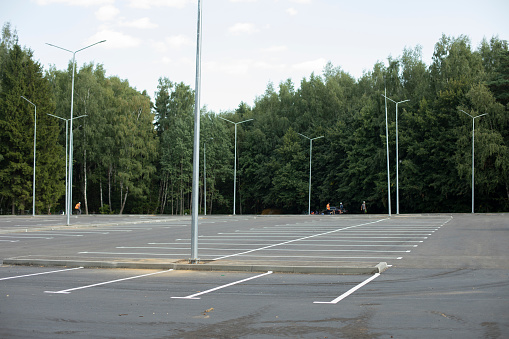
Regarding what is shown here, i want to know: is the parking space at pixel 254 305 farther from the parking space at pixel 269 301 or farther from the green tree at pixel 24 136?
the green tree at pixel 24 136

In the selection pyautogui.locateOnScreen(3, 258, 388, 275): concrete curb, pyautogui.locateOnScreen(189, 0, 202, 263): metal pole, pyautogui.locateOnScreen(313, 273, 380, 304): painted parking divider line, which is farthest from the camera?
pyautogui.locateOnScreen(189, 0, 202, 263): metal pole

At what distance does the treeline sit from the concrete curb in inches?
1872

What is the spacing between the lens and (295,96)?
86375mm

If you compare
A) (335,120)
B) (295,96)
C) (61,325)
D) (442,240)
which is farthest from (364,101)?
(61,325)

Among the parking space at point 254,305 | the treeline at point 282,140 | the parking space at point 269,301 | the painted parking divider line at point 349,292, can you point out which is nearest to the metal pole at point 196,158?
the parking space at point 269,301

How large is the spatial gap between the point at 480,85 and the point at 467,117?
3.51 meters

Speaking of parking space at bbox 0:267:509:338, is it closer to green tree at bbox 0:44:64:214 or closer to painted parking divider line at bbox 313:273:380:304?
painted parking divider line at bbox 313:273:380:304

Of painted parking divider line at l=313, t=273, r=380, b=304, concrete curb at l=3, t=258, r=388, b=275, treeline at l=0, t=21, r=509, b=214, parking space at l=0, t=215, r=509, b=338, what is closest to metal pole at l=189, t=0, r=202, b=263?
concrete curb at l=3, t=258, r=388, b=275

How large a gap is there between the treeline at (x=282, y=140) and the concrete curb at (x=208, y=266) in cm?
4756

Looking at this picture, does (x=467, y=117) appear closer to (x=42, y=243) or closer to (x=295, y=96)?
(x=295, y=96)

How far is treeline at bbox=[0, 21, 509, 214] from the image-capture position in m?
60.4

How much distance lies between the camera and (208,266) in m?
13.2

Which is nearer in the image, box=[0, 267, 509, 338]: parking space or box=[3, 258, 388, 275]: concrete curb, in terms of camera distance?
box=[0, 267, 509, 338]: parking space

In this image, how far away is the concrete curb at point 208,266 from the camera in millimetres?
12352
